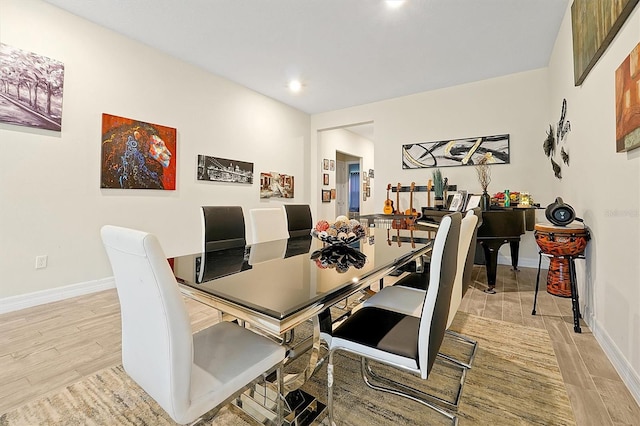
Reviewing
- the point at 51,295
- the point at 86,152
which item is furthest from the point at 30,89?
the point at 51,295

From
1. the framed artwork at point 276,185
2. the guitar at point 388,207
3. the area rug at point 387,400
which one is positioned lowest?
the area rug at point 387,400

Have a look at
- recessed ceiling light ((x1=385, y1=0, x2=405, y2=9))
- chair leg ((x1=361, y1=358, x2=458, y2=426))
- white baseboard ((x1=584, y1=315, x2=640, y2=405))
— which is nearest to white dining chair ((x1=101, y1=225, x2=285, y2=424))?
chair leg ((x1=361, y1=358, x2=458, y2=426))

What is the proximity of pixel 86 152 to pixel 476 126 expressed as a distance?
5283 millimetres

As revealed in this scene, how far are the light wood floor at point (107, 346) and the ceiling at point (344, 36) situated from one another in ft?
9.63

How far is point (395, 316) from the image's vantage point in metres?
1.47

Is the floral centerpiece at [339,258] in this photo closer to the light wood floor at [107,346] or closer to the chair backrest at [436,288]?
the chair backrest at [436,288]

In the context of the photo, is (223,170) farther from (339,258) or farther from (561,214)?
(561,214)

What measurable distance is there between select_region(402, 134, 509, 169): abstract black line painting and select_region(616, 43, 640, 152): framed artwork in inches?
112

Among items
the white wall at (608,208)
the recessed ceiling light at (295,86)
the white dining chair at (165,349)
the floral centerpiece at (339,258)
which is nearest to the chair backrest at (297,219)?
the floral centerpiece at (339,258)

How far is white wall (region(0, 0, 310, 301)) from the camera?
2678mm

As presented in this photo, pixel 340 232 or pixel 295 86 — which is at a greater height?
pixel 295 86

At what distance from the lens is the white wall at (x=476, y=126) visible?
4.16m

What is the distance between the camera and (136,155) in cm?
347

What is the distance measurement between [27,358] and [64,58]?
2834mm
